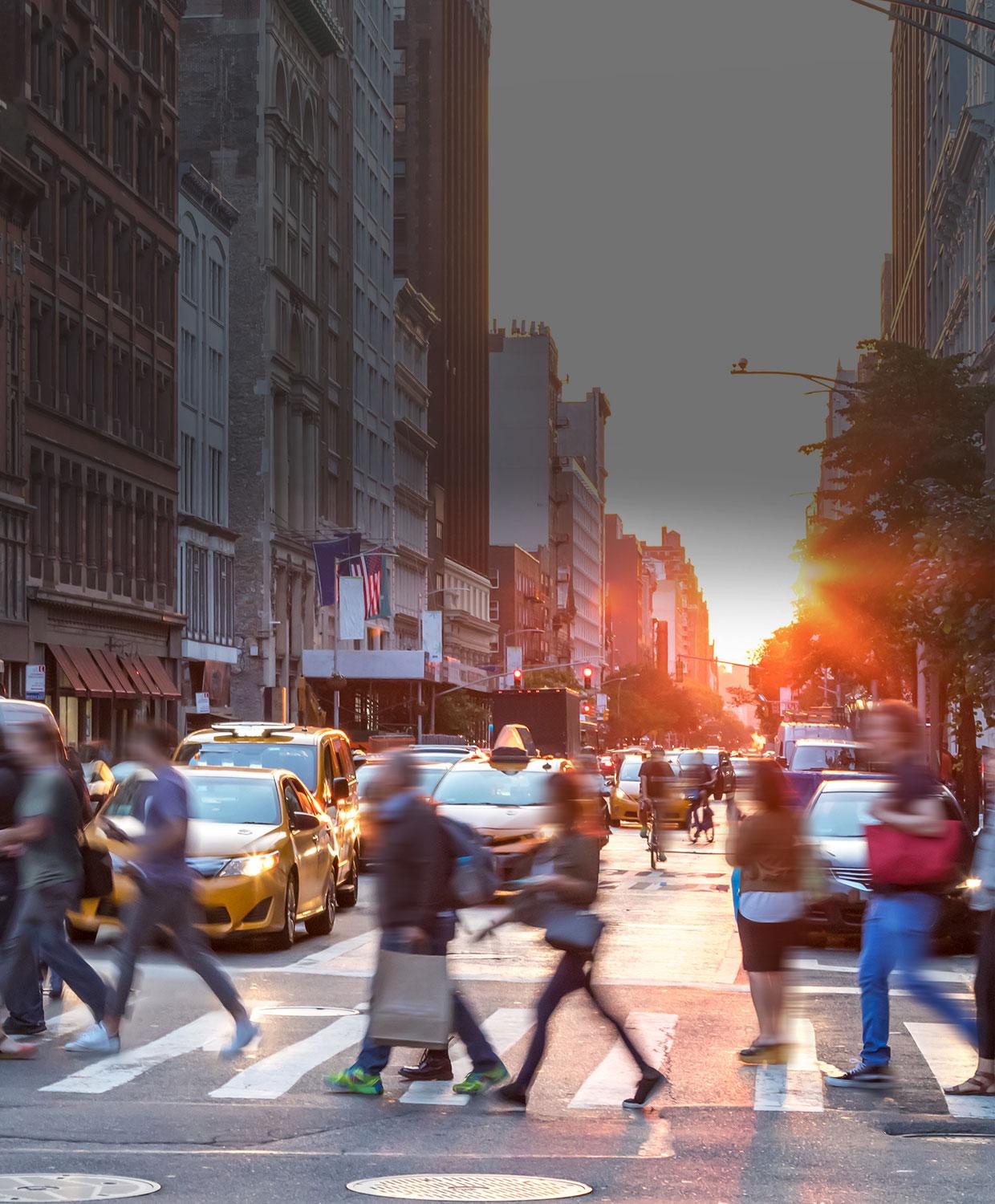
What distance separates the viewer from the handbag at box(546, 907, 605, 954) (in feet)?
35.1

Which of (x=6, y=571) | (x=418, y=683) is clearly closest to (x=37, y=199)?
(x=6, y=571)

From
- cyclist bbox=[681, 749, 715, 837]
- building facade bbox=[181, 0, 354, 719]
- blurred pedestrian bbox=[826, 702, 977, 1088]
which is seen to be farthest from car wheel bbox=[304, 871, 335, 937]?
building facade bbox=[181, 0, 354, 719]

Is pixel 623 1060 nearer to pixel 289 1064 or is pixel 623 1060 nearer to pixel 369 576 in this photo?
pixel 289 1064

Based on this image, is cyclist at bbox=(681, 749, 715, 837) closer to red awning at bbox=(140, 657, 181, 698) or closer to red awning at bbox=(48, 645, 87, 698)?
red awning at bbox=(48, 645, 87, 698)

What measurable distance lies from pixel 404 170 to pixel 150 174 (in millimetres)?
65442

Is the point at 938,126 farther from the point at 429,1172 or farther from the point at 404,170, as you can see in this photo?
the point at 429,1172

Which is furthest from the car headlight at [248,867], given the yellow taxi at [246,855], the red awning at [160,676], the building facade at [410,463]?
the building facade at [410,463]

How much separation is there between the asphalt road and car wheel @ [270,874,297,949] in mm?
2358

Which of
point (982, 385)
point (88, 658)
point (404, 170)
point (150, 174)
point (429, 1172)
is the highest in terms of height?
point (404, 170)

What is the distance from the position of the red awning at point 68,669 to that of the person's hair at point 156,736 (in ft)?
135

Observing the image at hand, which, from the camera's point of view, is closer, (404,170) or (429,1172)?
(429,1172)

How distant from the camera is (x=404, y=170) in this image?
127 m

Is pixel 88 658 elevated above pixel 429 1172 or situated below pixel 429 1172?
above

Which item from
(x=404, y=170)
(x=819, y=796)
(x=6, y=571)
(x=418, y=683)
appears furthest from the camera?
(x=404, y=170)
